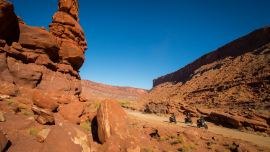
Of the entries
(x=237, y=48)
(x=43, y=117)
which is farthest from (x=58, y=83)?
(x=237, y=48)

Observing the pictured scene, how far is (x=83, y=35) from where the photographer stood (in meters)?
21.8

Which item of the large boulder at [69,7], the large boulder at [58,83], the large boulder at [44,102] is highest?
the large boulder at [69,7]

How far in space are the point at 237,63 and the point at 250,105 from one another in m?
22.8

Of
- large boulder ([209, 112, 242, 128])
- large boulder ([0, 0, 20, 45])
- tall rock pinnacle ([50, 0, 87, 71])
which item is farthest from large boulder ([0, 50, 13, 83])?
large boulder ([209, 112, 242, 128])

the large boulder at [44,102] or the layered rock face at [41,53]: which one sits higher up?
the layered rock face at [41,53]

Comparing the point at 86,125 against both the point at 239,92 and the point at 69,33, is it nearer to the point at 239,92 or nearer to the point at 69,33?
the point at 69,33

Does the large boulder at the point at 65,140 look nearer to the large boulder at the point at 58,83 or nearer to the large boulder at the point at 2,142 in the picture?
the large boulder at the point at 2,142

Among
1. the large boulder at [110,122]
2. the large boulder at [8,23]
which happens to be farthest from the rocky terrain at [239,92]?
the large boulder at [8,23]

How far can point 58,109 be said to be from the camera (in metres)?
11.4

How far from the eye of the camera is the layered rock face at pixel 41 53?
12703 mm

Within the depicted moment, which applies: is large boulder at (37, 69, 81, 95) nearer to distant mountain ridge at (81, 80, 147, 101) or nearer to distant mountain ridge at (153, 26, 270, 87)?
distant mountain ridge at (153, 26, 270, 87)

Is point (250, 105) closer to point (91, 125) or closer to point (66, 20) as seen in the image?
point (91, 125)

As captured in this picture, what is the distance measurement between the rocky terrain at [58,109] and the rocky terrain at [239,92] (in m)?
3.13

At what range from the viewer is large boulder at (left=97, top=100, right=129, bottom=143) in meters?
9.71
